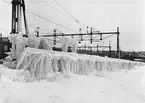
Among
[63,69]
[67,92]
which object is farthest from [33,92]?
[63,69]

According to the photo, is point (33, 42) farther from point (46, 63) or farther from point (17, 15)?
point (17, 15)

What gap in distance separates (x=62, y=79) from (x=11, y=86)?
0.98 metres

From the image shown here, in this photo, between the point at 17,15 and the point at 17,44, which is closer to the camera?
the point at 17,44

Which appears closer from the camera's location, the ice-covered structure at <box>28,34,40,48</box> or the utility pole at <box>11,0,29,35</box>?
the ice-covered structure at <box>28,34,40,48</box>

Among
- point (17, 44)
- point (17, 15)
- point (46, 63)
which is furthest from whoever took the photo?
point (17, 15)

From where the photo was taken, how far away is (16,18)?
6.11m

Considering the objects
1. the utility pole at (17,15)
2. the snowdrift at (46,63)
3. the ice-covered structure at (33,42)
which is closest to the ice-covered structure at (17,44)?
the ice-covered structure at (33,42)

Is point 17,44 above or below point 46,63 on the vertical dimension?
above

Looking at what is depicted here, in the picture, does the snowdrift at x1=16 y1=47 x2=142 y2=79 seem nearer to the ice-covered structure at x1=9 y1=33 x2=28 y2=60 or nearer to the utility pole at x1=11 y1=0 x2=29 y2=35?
the ice-covered structure at x1=9 y1=33 x2=28 y2=60

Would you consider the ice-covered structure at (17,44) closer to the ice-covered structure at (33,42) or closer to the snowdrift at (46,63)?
the ice-covered structure at (33,42)

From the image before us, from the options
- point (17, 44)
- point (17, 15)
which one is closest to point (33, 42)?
point (17, 44)

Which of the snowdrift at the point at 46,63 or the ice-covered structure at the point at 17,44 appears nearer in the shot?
the snowdrift at the point at 46,63

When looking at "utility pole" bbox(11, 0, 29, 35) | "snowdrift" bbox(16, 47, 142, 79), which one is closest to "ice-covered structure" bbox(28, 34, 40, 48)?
"snowdrift" bbox(16, 47, 142, 79)

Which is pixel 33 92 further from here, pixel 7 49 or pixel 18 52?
pixel 7 49
